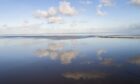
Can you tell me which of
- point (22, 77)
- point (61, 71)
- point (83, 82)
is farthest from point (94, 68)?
point (22, 77)

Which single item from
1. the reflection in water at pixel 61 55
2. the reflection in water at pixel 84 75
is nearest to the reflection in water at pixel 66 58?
the reflection in water at pixel 61 55

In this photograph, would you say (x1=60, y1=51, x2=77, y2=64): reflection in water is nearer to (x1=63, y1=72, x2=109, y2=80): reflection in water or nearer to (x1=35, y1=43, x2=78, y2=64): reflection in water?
(x1=35, y1=43, x2=78, y2=64): reflection in water

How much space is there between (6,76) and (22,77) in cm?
76

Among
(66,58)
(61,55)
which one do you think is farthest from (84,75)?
(61,55)

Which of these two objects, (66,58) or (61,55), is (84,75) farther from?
(61,55)

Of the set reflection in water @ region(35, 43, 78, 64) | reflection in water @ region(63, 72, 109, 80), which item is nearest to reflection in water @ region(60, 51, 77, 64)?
reflection in water @ region(35, 43, 78, 64)

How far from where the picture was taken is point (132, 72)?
11414 mm

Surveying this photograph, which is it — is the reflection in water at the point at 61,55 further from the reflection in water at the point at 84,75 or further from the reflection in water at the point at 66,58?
the reflection in water at the point at 84,75

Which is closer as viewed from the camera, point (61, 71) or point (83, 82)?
point (83, 82)

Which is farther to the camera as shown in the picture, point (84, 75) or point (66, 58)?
point (66, 58)

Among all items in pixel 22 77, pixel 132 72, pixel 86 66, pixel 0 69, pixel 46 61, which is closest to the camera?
→ pixel 22 77

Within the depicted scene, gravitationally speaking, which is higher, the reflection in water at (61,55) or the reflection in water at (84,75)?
the reflection in water at (61,55)

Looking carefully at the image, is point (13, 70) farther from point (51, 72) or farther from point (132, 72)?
point (132, 72)

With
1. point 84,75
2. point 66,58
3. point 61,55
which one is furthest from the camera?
point 61,55
